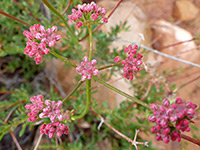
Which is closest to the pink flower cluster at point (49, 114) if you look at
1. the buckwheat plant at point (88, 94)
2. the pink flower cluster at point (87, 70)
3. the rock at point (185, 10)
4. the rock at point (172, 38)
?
the buckwheat plant at point (88, 94)

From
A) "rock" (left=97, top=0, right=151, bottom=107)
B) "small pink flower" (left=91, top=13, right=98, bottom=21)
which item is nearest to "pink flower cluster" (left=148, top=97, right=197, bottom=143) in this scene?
"small pink flower" (left=91, top=13, right=98, bottom=21)

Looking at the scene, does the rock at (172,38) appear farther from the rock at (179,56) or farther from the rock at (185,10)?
the rock at (185,10)

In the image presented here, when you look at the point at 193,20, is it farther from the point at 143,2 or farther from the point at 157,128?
the point at 157,128

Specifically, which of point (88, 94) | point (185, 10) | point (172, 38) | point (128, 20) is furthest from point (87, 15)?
point (185, 10)

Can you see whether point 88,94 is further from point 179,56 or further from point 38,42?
point 179,56

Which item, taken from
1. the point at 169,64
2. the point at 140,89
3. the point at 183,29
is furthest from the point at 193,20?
the point at 140,89

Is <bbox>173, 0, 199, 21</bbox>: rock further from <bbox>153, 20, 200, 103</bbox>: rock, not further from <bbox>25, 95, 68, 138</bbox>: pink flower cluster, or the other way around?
<bbox>25, 95, 68, 138</bbox>: pink flower cluster
